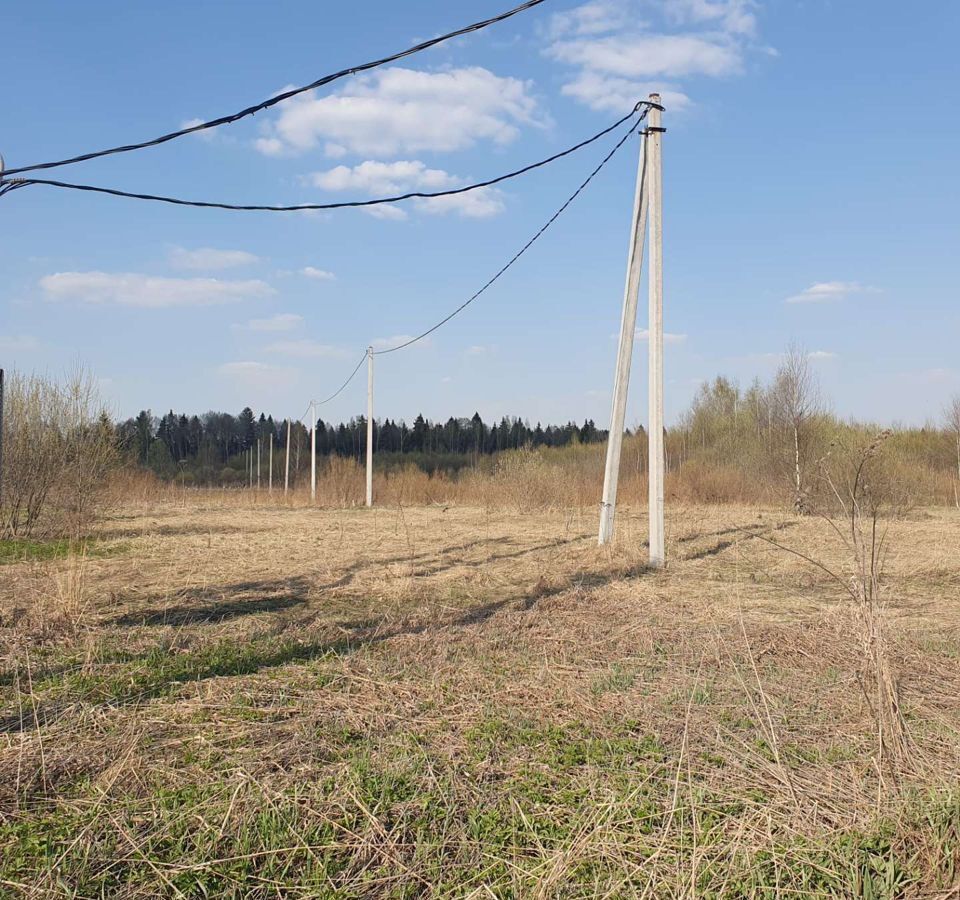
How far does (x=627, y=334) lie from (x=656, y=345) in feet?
3.07

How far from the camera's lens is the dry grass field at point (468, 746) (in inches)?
110

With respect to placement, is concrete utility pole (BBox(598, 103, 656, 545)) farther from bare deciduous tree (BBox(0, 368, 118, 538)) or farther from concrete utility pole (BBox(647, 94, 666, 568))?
bare deciduous tree (BBox(0, 368, 118, 538))

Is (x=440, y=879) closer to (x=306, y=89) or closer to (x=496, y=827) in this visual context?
(x=496, y=827)

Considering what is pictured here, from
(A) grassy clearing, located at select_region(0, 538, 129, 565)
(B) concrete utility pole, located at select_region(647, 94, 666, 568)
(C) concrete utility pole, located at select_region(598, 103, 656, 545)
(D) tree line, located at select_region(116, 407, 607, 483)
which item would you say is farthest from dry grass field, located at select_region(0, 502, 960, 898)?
(D) tree line, located at select_region(116, 407, 607, 483)

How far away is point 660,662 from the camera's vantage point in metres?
5.78

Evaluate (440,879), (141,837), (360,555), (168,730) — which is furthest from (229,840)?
(360,555)

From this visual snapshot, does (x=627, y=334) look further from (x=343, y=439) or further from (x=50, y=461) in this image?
(x=343, y=439)

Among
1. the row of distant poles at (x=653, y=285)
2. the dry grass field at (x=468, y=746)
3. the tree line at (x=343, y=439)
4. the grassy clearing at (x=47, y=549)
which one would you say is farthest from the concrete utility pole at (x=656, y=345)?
the tree line at (x=343, y=439)

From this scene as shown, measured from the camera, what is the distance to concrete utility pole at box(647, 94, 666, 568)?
10414mm

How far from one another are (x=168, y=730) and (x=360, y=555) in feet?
27.1

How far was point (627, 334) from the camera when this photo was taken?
37.2 feet

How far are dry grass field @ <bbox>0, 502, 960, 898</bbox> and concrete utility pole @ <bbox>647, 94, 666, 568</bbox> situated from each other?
1685 millimetres

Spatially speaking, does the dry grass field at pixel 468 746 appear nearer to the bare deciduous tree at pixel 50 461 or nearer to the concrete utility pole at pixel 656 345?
the concrete utility pole at pixel 656 345

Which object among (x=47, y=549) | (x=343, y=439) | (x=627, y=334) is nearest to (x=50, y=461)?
(x=47, y=549)
